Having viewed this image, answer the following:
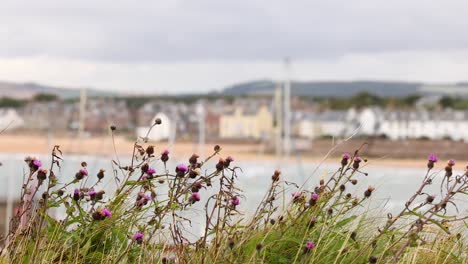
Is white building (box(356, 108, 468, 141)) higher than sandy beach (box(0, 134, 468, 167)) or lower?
higher

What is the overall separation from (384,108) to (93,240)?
10876cm

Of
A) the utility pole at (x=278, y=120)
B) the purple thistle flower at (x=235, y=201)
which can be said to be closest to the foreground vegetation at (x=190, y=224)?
the purple thistle flower at (x=235, y=201)

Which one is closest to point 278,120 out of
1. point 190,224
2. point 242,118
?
point 242,118

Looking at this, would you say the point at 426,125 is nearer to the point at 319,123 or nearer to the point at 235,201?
the point at 319,123

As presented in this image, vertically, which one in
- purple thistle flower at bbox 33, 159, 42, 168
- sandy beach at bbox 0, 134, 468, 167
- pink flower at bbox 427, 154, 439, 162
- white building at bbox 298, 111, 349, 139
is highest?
pink flower at bbox 427, 154, 439, 162

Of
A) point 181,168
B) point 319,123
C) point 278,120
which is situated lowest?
point 319,123

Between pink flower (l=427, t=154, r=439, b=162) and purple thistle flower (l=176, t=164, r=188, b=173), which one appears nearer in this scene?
purple thistle flower (l=176, t=164, r=188, b=173)

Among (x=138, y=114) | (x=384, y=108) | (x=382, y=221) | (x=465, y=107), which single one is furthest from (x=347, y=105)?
(x=382, y=221)

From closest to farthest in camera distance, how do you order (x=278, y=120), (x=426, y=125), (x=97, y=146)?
1. (x=426, y=125)
2. (x=97, y=146)
3. (x=278, y=120)

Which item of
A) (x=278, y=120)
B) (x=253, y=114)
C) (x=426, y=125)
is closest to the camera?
(x=426, y=125)

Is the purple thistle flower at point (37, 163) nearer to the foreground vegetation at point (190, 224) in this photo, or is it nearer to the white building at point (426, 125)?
the foreground vegetation at point (190, 224)

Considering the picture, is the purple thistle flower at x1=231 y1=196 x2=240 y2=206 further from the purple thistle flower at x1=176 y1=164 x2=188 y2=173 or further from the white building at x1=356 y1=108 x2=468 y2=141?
the white building at x1=356 y1=108 x2=468 y2=141

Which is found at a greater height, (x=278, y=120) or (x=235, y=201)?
(x=235, y=201)

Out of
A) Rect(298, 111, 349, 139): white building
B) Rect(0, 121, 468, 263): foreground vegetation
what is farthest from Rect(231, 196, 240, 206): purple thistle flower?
Rect(298, 111, 349, 139): white building
